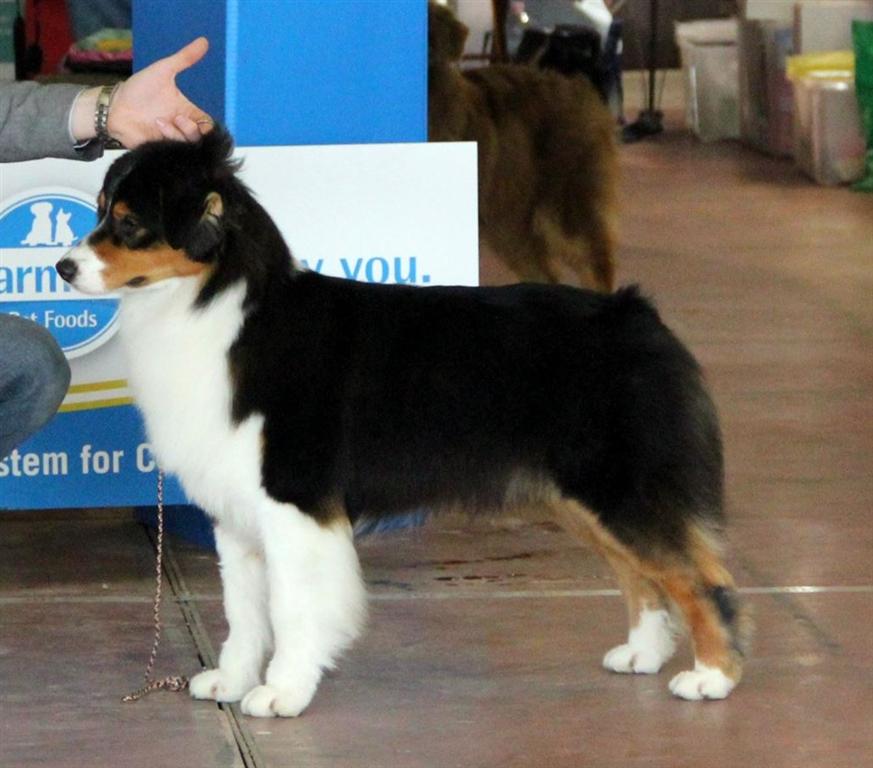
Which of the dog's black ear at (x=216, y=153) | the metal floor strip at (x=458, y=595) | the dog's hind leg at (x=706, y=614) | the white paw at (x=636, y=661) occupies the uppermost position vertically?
the dog's black ear at (x=216, y=153)

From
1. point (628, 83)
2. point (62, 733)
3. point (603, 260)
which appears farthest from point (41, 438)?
point (628, 83)

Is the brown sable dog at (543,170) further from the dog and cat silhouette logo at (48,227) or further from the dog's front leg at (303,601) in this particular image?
the dog's front leg at (303,601)

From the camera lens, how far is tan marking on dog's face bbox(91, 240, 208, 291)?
135 inches

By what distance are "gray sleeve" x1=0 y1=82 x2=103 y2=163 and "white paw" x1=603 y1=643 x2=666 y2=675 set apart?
5.85 ft

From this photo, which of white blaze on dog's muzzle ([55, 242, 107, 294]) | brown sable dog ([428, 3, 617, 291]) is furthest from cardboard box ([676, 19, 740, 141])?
white blaze on dog's muzzle ([55, 242, 107, 294])

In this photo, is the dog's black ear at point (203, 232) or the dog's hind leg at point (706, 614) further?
the dog's hind leg at point (706, 614)

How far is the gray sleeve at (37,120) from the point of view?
4055 mm

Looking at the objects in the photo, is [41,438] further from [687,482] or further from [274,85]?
[687,482]

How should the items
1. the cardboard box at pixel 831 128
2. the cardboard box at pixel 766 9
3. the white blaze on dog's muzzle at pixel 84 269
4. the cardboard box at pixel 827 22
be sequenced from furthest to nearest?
the cardboard box at pixel 766 9 < the cardboard box at pixel 827 22 < the cardboard box at pixel 831 128 < the white blaze on dog's muzzle at pixel 84 269

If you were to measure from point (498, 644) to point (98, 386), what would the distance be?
1422 millimetres

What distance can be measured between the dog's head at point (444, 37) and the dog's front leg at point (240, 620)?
12.1ft

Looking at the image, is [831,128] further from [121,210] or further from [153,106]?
[121,210]

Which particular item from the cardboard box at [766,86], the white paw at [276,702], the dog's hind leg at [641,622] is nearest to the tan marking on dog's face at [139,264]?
the white paw at [276,702]

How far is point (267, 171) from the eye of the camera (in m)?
4.61
